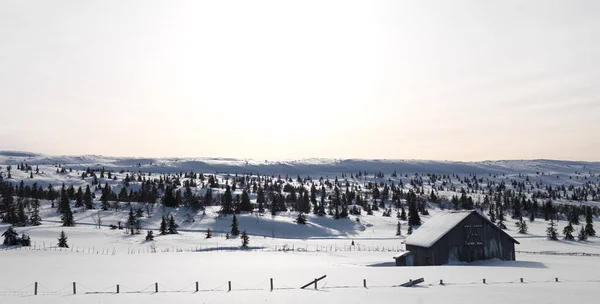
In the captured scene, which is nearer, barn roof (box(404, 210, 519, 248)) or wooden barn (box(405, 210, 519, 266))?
wooden barn (box(405, 210, 519, 266))

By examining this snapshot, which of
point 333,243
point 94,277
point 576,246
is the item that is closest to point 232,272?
point 94,277

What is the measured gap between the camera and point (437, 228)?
47156mm

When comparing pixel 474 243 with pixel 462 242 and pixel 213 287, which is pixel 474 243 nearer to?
pixel 462 242

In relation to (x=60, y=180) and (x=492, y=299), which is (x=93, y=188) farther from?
(x=492, y=299)

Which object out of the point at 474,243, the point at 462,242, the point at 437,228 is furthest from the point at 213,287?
the point at 474,243

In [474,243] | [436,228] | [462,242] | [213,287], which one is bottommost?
[213,287]

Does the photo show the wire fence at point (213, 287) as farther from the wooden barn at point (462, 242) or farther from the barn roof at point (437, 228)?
the barn roof at point (437, 228)

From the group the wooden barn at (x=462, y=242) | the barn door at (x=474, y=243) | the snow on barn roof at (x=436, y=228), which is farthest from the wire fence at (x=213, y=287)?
the barn door at (x=474, y=243)

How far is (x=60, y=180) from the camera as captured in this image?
176875 mm

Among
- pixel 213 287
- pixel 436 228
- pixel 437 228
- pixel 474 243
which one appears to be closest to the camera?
pixel 213 287

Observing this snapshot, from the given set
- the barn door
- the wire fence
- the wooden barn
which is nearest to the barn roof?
the wooden barn

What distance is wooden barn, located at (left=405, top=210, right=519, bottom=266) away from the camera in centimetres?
4462

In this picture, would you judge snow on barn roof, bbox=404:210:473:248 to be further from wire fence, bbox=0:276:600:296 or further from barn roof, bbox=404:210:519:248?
wire fence, bbox=0:276:600:296

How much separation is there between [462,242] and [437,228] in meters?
2.83
